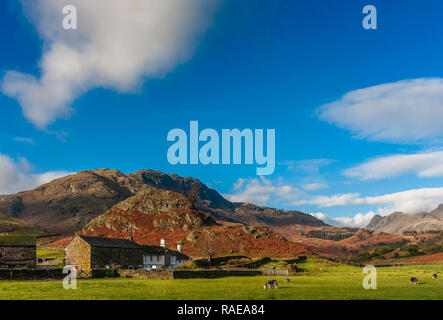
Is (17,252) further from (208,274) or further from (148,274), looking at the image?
(208,274)

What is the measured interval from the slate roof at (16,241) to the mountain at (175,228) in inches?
2310

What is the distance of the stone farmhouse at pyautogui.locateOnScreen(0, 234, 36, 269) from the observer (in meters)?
57.4

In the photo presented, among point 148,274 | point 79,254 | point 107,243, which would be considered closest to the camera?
point 148,274

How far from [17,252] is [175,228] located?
285 ft

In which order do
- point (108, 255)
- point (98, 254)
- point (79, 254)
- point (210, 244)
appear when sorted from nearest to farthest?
point (98, 254), point (79, 254), point (108, 255), point (210, 244)

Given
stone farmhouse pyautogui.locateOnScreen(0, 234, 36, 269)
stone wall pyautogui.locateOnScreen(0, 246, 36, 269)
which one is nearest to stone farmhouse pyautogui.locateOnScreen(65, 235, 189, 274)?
stone wall pyautogui.locateOnScreen(0, 246, 36, 269)

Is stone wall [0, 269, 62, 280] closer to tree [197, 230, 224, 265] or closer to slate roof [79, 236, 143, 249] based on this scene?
slate roof [79, 236, 143, 249]

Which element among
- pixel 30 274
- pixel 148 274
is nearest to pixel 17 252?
pixel 30 274

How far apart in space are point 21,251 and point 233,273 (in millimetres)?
34333

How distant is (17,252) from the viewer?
58.5 metres

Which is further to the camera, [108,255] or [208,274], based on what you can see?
[108,255]
